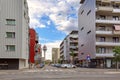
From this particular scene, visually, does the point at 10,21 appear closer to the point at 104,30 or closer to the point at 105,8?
the point at 105,8

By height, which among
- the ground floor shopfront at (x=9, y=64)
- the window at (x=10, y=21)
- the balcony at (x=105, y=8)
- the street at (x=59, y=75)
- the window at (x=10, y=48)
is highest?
the balcony at (x=105, y=8)

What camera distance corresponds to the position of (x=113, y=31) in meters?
77.5

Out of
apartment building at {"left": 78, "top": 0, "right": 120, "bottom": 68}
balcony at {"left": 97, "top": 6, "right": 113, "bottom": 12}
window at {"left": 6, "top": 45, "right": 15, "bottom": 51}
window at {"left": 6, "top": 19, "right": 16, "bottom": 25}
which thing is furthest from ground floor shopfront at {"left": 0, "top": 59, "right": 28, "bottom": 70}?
balcony at {"left": 97, "top": 6, "right": 113, "bottom": 12}

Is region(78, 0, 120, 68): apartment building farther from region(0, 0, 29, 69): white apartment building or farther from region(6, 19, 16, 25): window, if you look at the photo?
region(6, 19, 16, 25): window

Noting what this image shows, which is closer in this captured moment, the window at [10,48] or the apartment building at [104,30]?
the window at [10,48]

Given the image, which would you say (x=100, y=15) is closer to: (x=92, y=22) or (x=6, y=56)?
(x=92, y=22)

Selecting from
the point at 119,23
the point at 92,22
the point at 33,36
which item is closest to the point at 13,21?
the point at 92,22

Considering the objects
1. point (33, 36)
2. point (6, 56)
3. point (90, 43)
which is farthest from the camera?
point (33, 36)

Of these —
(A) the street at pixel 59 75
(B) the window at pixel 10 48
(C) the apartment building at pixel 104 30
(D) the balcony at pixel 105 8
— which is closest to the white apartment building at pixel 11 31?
(B) the window at pixel 10 48

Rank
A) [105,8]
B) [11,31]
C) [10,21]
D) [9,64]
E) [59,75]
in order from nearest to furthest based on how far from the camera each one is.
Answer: [59,75], [11,31], [10,21], [9,64], [105,8]

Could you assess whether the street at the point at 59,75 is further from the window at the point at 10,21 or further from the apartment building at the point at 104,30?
the apartment building at the point at 104,30

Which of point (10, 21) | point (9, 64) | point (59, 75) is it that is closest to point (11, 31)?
point (10, 21)

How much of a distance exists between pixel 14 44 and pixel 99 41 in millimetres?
→ 25531

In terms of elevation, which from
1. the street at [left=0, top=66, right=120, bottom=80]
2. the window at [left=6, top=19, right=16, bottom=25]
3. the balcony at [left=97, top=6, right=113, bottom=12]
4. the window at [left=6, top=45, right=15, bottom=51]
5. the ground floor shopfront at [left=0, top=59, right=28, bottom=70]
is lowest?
the street at [left=0, top=66, right=120, bottom=80]
